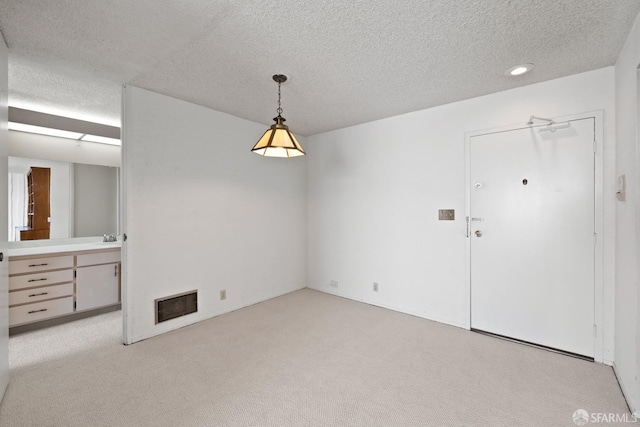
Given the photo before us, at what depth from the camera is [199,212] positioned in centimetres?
336

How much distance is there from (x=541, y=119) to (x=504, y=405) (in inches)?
97.4

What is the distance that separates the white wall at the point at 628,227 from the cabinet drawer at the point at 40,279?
5.23 meters

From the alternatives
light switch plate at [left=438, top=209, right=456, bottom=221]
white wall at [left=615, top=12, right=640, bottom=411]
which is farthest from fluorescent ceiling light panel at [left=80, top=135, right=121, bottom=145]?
white wall at [left=615, top=12, right=640, bottom=411]

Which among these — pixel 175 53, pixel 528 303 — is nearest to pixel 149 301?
pixel 175 53

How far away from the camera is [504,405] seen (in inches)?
74.2

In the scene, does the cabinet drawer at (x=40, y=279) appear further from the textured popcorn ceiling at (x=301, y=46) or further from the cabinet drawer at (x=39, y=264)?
the textured popcorn ceiling at (x=301, y=46)

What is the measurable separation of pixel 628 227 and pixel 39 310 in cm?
551

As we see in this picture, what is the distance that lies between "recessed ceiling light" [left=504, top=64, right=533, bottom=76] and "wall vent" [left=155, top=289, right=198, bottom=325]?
3.93 m

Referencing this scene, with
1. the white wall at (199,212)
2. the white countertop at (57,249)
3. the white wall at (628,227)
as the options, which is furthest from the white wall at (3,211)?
the white wall at (628,227)

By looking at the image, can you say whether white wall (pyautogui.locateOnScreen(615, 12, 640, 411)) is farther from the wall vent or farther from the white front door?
the wall vent

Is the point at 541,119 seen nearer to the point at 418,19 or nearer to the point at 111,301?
the point at 418,19

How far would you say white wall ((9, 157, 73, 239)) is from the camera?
145 inches

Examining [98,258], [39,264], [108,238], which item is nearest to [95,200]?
[108,238]

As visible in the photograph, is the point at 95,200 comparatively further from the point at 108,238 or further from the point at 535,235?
the point at 535,235
